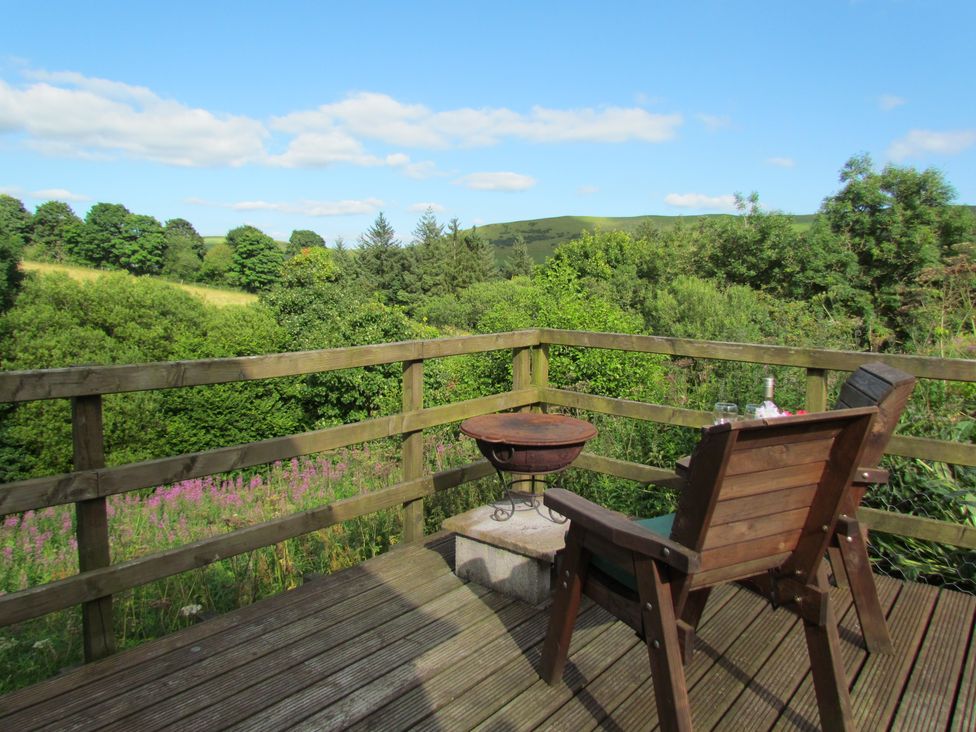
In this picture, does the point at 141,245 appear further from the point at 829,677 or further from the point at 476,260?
the point at 829,677

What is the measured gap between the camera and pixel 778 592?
2.02 meters

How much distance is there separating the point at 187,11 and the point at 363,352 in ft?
51.6

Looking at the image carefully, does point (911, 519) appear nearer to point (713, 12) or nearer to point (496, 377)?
point (496, 377)

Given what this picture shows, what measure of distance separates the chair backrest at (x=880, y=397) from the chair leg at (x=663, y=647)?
1.03 metres

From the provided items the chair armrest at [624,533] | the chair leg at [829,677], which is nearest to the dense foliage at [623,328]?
the chair leg at [829,677]

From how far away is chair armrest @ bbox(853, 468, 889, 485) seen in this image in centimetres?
241

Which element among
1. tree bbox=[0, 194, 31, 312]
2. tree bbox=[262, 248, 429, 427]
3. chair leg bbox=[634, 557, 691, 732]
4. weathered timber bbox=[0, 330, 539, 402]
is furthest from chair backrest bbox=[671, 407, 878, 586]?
tree bbox=[0, 194, 31, 312]

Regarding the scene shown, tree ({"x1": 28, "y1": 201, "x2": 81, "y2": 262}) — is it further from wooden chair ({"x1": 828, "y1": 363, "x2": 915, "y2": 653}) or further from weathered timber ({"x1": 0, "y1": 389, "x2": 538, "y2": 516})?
wooden chair ({"x1": 828, "y1": 363, "x2": 915, "y2": 653})

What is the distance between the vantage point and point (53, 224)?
55344 mm

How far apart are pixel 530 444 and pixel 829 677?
1361mm

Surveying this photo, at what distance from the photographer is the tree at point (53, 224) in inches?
2120

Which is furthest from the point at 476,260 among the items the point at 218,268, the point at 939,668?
the point at 939,668

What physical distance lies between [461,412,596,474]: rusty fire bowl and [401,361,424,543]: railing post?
1.33 feet

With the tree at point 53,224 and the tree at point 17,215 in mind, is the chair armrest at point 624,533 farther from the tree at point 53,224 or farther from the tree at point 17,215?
the tree at point 53,224
